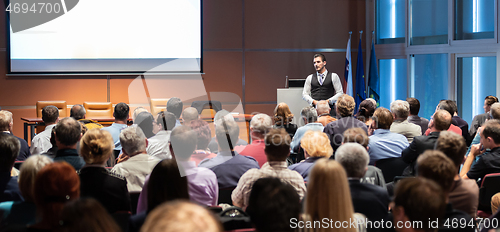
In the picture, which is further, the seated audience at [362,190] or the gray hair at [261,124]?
the gray hair at [261,124]

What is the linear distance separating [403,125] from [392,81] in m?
4.31

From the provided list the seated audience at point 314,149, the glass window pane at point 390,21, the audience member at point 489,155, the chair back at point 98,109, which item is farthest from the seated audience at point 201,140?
the glass window pane at point 390,21

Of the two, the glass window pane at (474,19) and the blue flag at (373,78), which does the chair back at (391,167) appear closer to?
the glass window pane at (474,19)

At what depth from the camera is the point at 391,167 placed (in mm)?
3367

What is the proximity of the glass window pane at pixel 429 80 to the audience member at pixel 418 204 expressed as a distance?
5820 millimetres

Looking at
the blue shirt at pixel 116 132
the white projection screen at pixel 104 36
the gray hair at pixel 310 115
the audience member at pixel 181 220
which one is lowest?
the blue shirt at pixel 116 132

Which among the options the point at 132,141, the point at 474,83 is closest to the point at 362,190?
the point at 132,141

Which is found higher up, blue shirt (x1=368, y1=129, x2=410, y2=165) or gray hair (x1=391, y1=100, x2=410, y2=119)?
gray hair (x1=391, y1=100, x2=410, y2=119)

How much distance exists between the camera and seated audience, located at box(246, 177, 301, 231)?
1.48m

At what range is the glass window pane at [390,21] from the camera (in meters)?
7.67

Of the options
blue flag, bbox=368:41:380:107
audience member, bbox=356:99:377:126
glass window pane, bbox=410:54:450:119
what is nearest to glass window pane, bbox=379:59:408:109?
glass window pane, bbox=410:54:450:119

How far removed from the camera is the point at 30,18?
685 centimetres

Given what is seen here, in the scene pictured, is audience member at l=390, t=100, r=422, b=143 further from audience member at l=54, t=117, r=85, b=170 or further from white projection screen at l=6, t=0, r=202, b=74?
white projection screen at l=6, t=0, r=202, b=74

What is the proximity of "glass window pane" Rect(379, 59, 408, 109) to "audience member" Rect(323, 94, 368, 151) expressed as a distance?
396 cm
